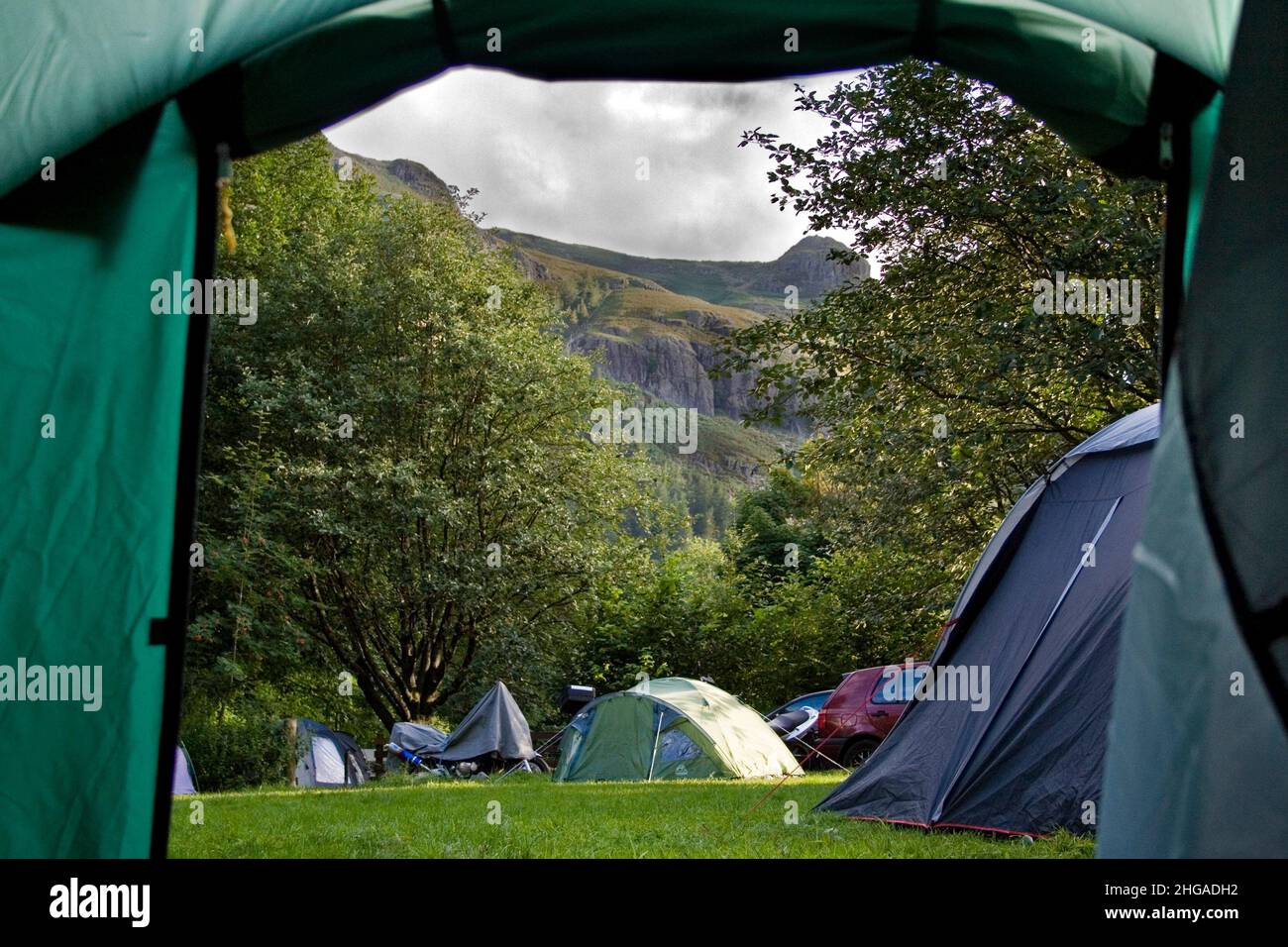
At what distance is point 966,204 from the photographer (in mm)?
10188

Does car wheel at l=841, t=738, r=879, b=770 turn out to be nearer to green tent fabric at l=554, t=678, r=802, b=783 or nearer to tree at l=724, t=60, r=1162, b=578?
green tent fabric at l=554, t=678, r=802, b=783

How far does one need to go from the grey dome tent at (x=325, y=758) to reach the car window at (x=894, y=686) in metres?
7.59

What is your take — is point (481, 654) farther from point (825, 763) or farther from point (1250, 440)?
point (1250, 440)

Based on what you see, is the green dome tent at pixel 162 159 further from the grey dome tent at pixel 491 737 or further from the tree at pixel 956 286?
the grey dome tent at pixel 491 737

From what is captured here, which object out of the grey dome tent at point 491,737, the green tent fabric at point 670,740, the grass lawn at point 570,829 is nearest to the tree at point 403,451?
the grey dome tent at point 491,737

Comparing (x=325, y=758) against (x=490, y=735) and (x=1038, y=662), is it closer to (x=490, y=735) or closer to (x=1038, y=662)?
(x=490, y=735)

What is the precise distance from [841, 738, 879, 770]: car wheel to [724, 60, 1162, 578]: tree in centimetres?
454

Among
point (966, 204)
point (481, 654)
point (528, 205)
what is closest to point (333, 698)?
point (481, 654)

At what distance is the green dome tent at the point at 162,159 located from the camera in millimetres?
2695

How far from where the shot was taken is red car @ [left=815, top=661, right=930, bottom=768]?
46.3ft
